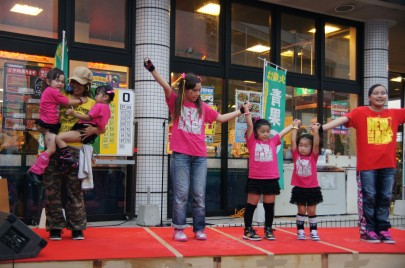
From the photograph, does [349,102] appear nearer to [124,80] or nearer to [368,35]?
[368,35]

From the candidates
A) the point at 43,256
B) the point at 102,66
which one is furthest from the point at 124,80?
the point at 43,256

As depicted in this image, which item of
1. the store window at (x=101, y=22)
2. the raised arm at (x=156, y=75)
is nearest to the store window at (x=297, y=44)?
the store window at (x=101, y=22)

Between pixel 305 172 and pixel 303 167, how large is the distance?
0.06m

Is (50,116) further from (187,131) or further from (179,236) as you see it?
(179,236)

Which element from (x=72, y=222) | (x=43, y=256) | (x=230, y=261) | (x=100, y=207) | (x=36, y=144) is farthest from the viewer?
(x=100, y=207)

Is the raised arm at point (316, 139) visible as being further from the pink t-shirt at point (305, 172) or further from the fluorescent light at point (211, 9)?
the fluorescent light at point (211, 9)

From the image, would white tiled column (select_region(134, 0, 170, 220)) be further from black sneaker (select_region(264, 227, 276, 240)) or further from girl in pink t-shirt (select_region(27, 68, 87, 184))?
girl in pink t-shirt (select_region(27, 68, 87, 184))

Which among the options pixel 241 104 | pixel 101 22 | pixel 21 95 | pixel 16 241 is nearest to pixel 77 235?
pixel 16 241

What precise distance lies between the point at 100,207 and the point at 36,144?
4.55 ft

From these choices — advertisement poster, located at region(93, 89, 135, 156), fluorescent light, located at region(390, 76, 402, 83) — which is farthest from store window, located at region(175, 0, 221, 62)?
fluorescent light, located at region(390, 76, 402, 83)

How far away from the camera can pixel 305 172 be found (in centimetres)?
498

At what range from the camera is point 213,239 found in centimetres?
457

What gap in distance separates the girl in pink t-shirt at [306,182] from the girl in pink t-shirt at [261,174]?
291mm

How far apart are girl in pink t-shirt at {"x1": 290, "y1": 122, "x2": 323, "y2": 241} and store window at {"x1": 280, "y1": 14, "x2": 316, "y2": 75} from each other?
4256mm
